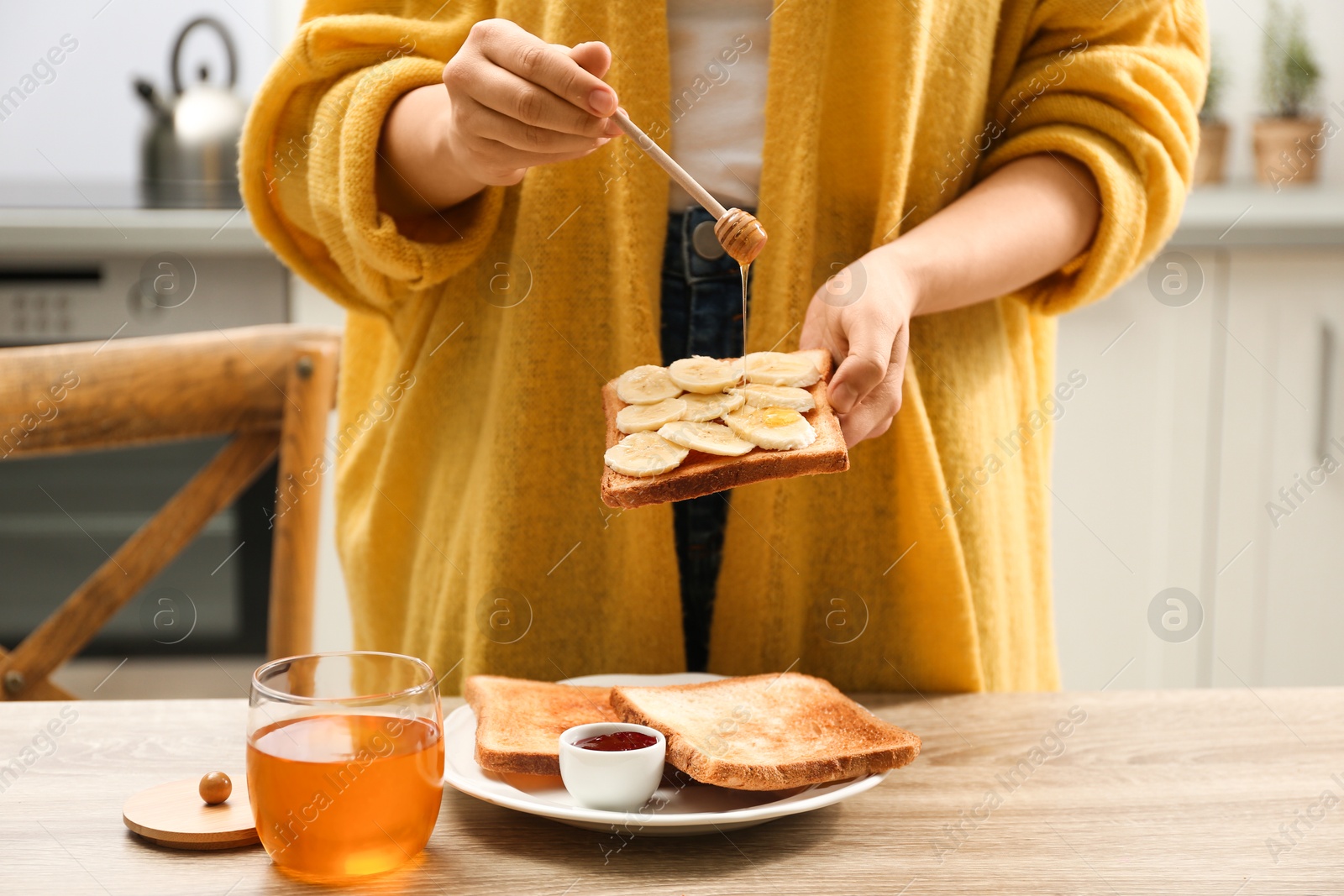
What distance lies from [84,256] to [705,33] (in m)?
1.43

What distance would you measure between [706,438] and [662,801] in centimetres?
25


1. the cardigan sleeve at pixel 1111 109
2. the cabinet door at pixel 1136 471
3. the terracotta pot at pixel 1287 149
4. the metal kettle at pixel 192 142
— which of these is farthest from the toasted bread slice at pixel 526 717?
the terracotta pot at pixel 1287 149

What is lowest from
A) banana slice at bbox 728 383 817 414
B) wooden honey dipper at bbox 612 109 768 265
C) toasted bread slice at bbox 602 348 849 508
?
toasted bread slice at bbox 602 348 849 508

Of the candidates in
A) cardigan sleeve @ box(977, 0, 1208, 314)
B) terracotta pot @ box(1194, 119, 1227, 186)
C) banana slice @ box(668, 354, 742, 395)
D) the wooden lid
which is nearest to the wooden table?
the wooden lid

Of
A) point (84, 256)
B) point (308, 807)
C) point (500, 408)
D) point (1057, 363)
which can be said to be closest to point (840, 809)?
point (308, 807)

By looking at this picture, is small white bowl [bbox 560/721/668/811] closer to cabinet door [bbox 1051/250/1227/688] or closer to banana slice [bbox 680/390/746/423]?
banana slice [bbox 680/390/746/423]

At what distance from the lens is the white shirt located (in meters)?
1.02

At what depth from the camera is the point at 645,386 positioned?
35.4 inches

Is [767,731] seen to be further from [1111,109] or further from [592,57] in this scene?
[1111,109]

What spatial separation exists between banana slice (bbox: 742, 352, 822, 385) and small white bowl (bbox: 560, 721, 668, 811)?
1.00 feet

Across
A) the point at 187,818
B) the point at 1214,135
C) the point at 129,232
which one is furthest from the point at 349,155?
the point at 1214,135

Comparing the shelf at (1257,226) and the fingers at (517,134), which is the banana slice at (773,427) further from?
the shelf at (1257,226)

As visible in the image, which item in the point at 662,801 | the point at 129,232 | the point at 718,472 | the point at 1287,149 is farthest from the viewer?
the point at 1287,149

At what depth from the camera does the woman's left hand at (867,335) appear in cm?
85
